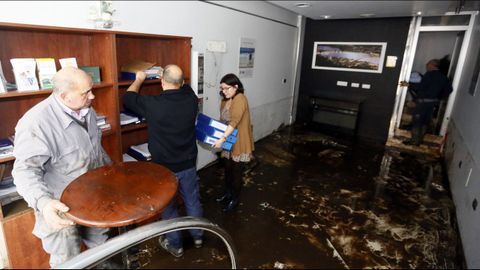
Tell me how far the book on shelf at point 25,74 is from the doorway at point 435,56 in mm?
5698

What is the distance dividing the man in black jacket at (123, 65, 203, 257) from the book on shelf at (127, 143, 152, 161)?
40cm

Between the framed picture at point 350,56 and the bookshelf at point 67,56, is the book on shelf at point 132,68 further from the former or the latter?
the framed picture at point 350,56

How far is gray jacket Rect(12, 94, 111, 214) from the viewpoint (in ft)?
4.21

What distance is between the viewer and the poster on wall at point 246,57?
407 centimetres

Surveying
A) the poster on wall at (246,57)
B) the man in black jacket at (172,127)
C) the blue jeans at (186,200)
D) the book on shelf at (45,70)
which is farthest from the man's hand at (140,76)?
the poster on wall at (246,57)

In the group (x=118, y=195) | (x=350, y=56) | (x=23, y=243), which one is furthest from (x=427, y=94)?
(x=23, y=243)

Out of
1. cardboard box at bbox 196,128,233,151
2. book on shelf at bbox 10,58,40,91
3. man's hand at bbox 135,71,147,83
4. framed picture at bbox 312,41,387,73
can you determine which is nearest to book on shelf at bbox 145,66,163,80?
man's hand at bbox 135,71,147,83

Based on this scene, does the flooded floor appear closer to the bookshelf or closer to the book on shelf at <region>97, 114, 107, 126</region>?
the bookshelf

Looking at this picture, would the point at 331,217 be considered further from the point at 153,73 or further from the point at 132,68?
the point at 132,68

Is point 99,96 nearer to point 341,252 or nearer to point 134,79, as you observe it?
point 134,79

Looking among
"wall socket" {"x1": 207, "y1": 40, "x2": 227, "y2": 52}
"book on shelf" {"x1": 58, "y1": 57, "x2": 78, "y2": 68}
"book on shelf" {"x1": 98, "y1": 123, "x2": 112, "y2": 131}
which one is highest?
"wall socket" {"x1": 207, "y1": 40, "x2": 227, "y2": 52}

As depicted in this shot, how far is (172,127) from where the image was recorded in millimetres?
1947

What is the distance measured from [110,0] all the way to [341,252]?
9.45 ft

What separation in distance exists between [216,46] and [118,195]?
260 cm
